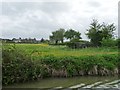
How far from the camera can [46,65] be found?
582 inches

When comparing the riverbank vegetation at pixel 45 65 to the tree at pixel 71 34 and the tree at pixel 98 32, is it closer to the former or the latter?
the tree at pixel 98 32

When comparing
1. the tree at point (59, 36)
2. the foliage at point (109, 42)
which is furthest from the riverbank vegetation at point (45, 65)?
the tree at point (59, 36)

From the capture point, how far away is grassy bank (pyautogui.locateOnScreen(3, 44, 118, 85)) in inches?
504

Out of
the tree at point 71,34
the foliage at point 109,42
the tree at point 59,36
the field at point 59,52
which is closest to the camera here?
the field at point 59,52

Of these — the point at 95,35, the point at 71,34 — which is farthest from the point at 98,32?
the point at 71,34

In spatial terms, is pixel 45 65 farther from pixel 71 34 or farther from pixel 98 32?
pixel 71 34

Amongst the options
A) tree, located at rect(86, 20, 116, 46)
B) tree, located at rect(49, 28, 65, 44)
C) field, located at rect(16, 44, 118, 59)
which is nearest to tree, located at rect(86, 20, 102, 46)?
tree, located at rect(86, 20, 116, 46)

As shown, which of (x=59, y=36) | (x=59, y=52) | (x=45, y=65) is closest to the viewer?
(x=45, y=65)

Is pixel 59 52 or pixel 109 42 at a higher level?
pixel 109 42

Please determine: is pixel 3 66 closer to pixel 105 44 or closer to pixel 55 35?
pixel 105 44

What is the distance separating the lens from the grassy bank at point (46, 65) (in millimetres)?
12797

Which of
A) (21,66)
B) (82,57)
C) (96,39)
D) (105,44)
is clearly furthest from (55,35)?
(21,66)

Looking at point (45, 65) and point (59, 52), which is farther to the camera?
point (59, 52)

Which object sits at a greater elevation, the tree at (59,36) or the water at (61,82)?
the tree at (59,36)
